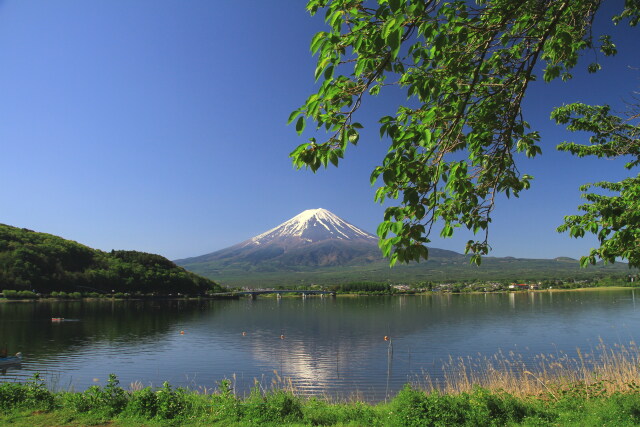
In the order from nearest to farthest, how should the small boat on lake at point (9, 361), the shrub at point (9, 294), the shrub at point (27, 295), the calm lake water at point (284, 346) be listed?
the small boat on lake at point (9, 361) < the calm lake water at point (284, 346) < the shrub at point (9, 294) < the shrub at point (27, 295)

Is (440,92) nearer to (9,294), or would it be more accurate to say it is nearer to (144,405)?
(144,405)

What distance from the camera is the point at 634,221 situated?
450 centimetres

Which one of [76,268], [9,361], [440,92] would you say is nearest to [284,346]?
[9,361]

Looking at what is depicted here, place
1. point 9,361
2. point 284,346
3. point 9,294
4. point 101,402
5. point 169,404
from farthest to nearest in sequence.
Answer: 1. point 9,294
2. point 284,346
3. point 9,361
4. point 101,402
5. point 169,404

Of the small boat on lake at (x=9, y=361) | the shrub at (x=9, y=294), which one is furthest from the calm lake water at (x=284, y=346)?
the shrub at (x=9, y=294)

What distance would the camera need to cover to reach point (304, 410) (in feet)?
27.3

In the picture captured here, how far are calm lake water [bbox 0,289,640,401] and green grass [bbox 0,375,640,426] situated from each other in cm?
692

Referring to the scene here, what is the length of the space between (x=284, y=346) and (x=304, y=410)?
29906 mm

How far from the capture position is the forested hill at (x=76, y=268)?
81.7 m

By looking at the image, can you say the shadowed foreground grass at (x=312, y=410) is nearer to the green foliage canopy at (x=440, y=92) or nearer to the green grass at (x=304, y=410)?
the green grass at (x=304, y=410)

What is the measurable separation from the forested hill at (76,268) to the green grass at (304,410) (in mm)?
90542

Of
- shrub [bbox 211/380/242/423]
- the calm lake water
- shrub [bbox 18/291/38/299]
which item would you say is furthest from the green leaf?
shrub [bbox 18/291/38/299]

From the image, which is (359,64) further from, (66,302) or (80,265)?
(80,265)

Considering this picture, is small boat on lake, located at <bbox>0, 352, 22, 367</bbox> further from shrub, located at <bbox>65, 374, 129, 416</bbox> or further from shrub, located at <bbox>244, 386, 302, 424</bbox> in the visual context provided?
shrub, located at <bbox>244, 386, 302, 424</bbox>
